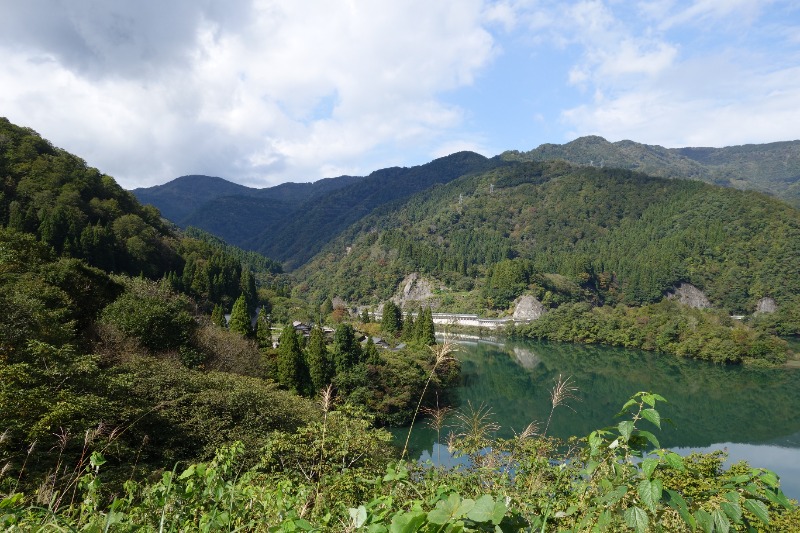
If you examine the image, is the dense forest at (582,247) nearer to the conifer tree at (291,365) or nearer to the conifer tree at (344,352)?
the conifer tree at (344,352)

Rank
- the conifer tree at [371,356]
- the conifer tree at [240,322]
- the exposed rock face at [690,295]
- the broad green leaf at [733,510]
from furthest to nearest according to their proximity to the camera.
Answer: the exposed rock face at [690,295] → the conifer tree at [371,356] → the conifer tree at [240,322] → the broad green leaf at [733,510]

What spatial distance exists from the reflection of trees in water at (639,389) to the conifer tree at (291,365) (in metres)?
10.8

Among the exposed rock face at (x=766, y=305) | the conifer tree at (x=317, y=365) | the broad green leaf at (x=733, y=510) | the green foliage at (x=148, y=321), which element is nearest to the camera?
the broad green leaf at (x=733, y=510)

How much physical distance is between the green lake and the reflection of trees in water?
0.06 metres

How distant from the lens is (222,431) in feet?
34.2

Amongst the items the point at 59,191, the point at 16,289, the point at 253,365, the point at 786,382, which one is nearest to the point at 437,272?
the point at 786,382

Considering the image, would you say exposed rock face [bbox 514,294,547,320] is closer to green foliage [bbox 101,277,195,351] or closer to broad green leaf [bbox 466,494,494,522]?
green foliage [bbox 101,277,195,351]

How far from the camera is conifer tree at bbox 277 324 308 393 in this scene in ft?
64.4

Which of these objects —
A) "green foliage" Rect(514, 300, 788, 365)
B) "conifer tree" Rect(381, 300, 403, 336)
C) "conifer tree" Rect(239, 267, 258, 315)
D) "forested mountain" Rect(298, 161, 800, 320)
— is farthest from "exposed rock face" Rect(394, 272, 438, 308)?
"conifer tree" Rect(381, 300, 403, 336)

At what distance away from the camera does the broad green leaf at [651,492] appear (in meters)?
1.16

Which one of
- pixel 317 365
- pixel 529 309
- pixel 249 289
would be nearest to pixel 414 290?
pixel 529 309

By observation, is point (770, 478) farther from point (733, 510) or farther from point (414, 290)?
point (414, 290)

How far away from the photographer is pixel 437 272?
8062 cm

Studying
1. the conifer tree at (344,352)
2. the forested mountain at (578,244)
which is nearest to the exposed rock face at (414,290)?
the forested mountain at (578,244)
